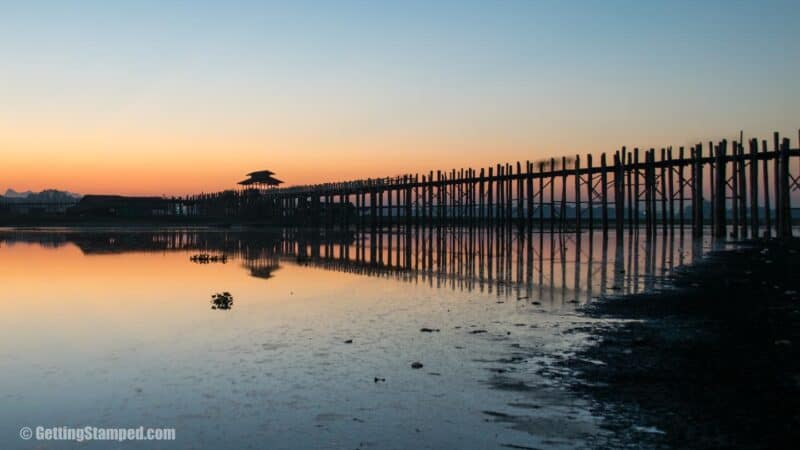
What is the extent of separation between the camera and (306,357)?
8648 mm

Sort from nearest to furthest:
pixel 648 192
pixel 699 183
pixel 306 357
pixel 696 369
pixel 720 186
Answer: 1. pixel 696 369
2. pixel 306 357
3. pixel 720 186
4. pixel 699 183
5. pixel 648 192

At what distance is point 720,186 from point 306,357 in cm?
2871

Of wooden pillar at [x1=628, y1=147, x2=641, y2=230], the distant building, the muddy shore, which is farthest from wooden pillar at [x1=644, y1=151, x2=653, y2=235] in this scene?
the distant building

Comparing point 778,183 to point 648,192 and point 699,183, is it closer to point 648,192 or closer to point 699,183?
point 699,183

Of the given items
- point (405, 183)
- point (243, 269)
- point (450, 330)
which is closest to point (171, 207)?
point (405, 183)

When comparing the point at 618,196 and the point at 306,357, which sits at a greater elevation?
the point at 618,196

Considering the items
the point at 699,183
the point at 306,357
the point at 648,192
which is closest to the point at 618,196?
the point at 648,192

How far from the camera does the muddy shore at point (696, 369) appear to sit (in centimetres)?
542

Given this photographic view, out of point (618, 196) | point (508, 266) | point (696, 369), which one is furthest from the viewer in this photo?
point (618, 196)

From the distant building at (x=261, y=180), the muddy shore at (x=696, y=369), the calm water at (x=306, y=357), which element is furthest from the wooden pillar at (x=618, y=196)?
the distant building at (x=261, y=180)

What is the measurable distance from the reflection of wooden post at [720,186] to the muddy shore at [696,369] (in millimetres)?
19913

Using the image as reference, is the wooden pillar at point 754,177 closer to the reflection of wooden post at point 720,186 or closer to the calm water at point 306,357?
the reflection of wooden post at point 720,186

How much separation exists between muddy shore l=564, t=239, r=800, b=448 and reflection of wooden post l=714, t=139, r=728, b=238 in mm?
19913

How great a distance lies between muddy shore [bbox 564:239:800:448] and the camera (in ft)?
17.8
